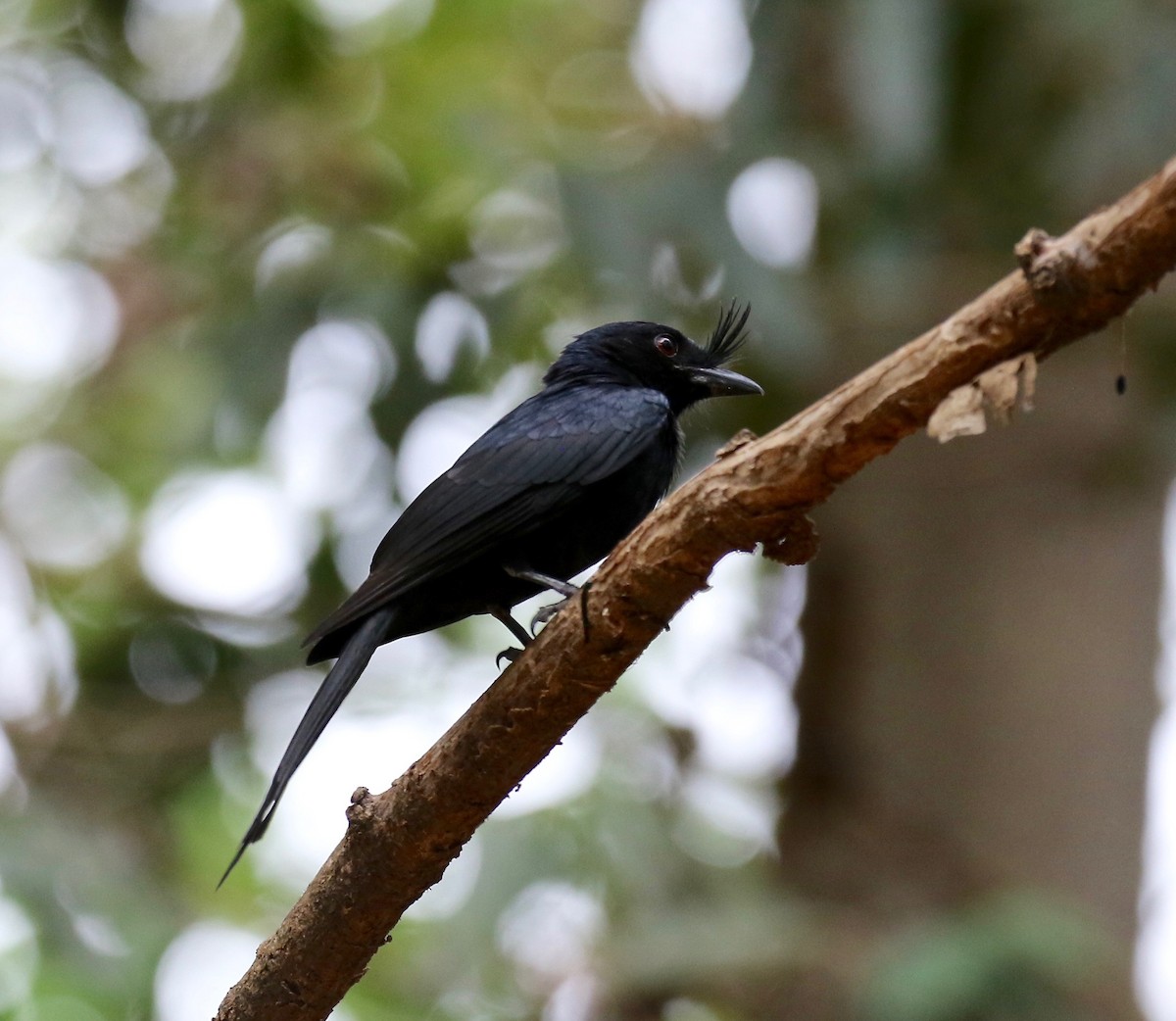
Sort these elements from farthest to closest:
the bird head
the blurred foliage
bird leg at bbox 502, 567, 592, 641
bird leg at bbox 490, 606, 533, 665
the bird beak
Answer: the blurred foliage < the bird head < the bird beak < bird leg at bbox 490, 606, 533, 665 < bird leg at bbox 502, 567, 592, 641

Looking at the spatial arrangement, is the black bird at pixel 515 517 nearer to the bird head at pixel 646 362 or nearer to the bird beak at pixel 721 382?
the bird beak at pixel 721 382

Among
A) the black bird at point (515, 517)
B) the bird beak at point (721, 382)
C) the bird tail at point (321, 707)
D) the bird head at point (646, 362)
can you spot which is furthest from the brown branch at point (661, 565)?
the bird head at point (646, 362)

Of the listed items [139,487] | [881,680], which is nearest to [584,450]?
[881,680]

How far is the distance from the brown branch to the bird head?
1.79 meters

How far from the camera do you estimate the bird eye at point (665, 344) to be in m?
4.69

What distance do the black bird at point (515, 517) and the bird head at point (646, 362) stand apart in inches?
11.8

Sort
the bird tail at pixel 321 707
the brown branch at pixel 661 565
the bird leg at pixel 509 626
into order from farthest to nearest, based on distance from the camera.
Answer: the bird leg at pixel 509 626, the bird tail at pixel 321 707, the brown branch at pixel 661 565

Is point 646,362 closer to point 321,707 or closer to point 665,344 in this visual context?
point 665,344

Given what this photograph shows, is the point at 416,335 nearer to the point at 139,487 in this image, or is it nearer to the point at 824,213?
the point at 824,213

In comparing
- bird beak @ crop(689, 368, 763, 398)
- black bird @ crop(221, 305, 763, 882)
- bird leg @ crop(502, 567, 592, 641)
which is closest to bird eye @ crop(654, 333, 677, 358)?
bird beak @ crop(689, 368, 763, 398)

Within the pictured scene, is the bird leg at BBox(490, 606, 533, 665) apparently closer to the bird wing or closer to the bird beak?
the bird wing

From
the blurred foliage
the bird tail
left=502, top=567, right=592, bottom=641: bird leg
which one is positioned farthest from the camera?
the blurred foliage

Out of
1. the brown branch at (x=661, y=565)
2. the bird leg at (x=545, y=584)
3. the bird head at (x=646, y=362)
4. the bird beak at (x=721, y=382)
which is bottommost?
the brown branch at (x=661, y=565)

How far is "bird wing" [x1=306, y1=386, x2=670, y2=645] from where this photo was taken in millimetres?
3574
